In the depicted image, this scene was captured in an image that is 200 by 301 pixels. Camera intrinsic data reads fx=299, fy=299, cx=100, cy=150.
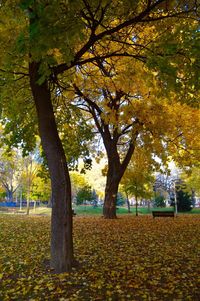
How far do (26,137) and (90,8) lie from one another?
7429 millimetres

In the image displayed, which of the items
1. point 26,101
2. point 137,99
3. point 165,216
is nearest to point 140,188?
point 165,216

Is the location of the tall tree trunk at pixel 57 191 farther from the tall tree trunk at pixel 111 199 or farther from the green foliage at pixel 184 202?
the green foliage at pixel 184 202

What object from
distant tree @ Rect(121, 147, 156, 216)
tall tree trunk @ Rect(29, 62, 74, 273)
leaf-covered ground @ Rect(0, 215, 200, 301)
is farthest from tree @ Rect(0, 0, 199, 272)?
distant tree @ Rect(121, 147, 156, 216)

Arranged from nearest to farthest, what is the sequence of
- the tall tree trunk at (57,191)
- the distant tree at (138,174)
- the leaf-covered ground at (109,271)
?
1. the leaf-covered ground at (109,271)
2. the tall tree trunk at (57,191)
3. the distant tree at (138,174)

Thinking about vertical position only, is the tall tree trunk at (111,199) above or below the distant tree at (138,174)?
below

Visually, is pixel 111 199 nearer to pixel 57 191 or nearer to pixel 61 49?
pixel 57 191

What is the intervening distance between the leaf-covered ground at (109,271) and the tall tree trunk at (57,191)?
404 mm

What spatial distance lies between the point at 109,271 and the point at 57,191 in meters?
2.03

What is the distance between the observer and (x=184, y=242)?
9.53 metres

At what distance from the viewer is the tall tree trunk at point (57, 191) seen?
21.4 feet

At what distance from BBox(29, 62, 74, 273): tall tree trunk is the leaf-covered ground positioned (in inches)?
15.9

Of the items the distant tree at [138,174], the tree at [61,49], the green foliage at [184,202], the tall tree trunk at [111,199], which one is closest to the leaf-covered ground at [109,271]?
the tree at [61,49]

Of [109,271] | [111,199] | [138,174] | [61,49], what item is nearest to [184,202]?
[138,174]

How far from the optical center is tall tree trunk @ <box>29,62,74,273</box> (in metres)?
6.52
